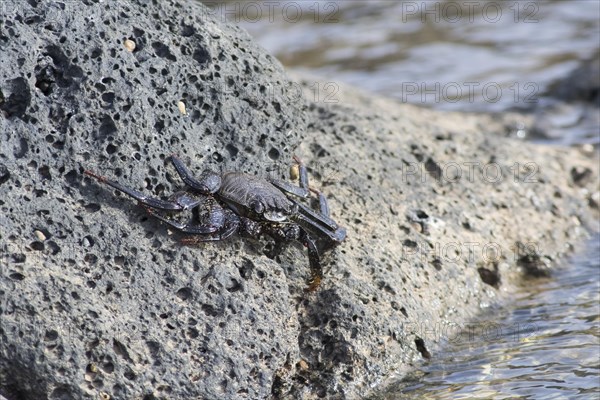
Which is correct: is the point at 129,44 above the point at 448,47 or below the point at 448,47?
below

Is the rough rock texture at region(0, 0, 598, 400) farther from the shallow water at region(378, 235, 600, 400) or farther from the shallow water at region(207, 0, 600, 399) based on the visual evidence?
the shallow water at region(207, 0, 600, 399)

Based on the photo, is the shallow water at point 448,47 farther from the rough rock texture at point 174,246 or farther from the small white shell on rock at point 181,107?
the small white shell on rock at point 181,107

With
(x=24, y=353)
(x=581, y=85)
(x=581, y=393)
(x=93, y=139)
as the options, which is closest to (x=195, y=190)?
(x=93, y=139)

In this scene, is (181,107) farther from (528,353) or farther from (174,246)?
(528,353)

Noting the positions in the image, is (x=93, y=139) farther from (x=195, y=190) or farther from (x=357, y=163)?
(x=357, y=163)

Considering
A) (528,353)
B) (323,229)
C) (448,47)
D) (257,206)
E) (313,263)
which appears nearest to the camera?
(257,206)

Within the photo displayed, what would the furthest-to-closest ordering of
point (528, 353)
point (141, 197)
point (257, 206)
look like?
1. point (528, 353)
2. point (257, 206)
3. point (141, 197)

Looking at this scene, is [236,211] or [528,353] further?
[528,353]

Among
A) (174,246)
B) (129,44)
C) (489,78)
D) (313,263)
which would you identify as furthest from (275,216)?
(489,78)
